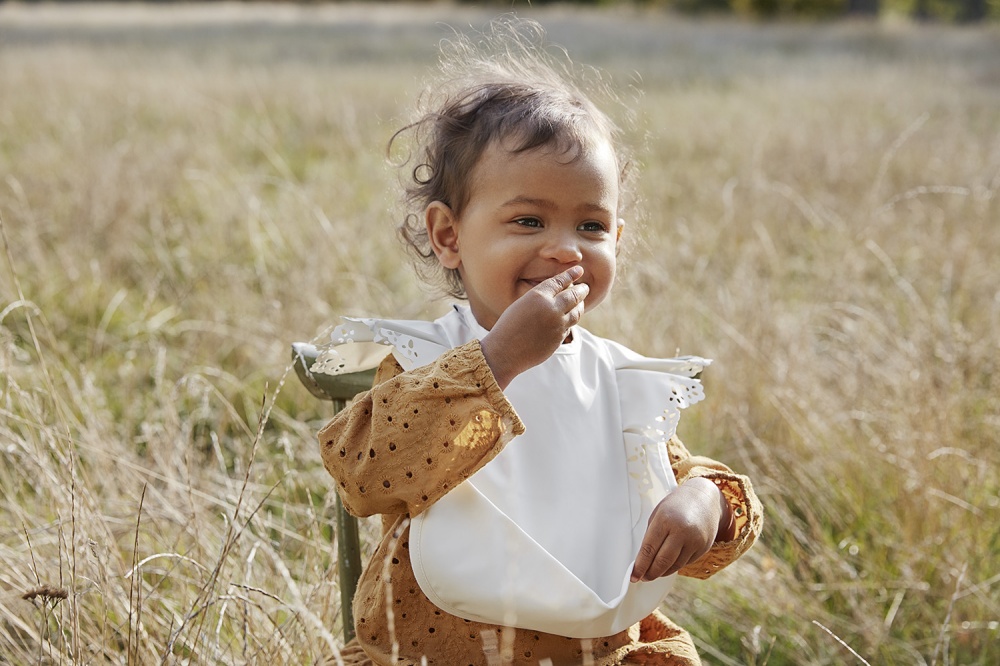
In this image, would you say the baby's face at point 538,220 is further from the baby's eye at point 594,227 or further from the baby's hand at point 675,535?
the baby's hand at point 675,535

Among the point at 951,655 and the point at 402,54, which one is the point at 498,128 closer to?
the point at 951,655

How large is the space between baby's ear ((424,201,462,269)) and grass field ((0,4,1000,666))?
1.34ft

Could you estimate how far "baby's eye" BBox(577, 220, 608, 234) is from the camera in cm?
162

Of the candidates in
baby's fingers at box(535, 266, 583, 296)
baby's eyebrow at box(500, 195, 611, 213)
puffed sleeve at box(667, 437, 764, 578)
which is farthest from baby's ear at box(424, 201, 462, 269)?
puffed sleeve at box(667, 437, 764, 578)

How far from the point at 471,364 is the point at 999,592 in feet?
5.24

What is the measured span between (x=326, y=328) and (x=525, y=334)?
1.38ft

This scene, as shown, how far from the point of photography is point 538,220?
5.21 ft

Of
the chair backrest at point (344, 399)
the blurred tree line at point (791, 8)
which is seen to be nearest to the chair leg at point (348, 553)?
Result: the chair backrest at point (344, 399)

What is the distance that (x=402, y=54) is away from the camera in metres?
13.7

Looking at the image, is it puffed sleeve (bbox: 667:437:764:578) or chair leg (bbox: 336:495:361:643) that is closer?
puffed sleeve (bbox: 667:437:764:578)

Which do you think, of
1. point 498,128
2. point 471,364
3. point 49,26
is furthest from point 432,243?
point 49,26

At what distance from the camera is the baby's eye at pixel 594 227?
162 centimetres

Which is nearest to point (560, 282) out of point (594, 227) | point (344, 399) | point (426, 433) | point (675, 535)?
point (594, 227)

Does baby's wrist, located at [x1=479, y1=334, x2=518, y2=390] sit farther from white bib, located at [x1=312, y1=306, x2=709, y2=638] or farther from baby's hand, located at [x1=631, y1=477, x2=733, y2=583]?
baby's hand, located at [x1=631, y1=477, x2=733, y2=583]
